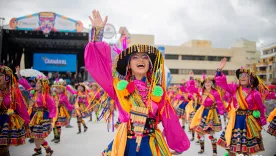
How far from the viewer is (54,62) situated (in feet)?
74.4

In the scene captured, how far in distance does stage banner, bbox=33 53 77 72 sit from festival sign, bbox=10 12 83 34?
19.7ft

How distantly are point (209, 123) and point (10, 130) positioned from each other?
4911mm

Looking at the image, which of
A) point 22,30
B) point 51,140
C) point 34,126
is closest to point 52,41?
point 22,30

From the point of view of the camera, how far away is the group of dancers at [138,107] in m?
2.33

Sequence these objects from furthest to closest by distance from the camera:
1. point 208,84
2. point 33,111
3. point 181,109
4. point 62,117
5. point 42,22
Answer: point 42,22 → point 181,109 → point 62,117 → point 208,84 → point 33,111

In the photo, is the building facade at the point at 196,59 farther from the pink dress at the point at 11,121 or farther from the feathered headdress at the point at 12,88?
the pink dress at the point at 11,121

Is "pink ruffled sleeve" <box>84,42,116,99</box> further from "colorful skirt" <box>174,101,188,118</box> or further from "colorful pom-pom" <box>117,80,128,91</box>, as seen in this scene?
"colorful skirt" <box>174,101,188,118</box>

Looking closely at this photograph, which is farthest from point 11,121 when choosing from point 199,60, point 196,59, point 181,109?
point 199,60

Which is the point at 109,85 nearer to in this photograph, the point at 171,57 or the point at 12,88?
the point at 12,88

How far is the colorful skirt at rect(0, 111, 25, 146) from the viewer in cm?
431

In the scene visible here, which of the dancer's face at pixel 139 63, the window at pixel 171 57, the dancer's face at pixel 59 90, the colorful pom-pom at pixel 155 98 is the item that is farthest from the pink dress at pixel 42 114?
the window at pixel 171 57

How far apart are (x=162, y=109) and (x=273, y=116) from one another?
480cm

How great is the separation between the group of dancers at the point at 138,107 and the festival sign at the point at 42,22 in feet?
34.1

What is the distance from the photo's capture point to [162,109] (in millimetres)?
2461
